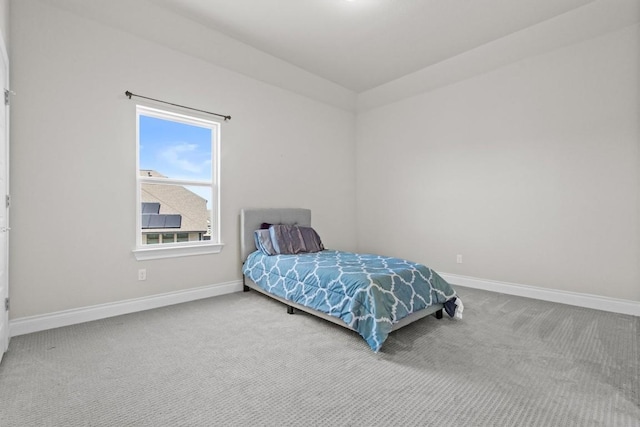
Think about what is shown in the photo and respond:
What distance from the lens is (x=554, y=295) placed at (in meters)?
3.46

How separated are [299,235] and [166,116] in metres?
2.01

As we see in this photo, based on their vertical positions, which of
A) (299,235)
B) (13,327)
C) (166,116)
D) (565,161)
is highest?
(166,116)

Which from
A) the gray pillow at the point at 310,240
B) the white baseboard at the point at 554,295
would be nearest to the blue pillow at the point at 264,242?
the gray pillow at the point at 310,240

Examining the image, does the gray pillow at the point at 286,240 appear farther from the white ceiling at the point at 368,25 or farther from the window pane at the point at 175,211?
the white ceiling at the point at 368,25

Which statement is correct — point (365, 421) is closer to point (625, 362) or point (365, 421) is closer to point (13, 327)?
point (625, 362)

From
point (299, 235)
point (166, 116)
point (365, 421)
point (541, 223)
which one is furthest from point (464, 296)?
point (166, 116)

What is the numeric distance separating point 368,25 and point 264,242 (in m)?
2.71

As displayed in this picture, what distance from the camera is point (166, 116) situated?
A: 3.38 meters

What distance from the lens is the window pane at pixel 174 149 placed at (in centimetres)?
329

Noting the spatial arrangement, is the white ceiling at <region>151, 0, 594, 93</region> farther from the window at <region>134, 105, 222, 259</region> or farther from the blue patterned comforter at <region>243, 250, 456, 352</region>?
the blue patterned comforter at <region>243, 250, 456, 352</region>

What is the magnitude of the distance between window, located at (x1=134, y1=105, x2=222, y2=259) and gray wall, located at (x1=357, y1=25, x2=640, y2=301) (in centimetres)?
279

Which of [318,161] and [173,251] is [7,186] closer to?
[173,251]

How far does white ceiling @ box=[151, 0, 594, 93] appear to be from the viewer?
301cm

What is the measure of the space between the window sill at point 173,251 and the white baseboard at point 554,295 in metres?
3.20
